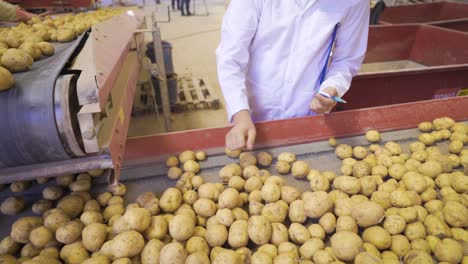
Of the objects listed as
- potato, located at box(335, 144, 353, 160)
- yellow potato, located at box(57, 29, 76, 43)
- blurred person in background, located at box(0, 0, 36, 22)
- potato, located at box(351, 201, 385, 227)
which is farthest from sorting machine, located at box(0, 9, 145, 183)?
blurred person in background, located at box(0, 0, 36, 22)

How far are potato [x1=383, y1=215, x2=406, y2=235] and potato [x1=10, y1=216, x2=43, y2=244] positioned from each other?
1404 mm

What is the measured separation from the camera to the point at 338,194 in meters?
1.30

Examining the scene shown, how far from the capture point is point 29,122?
→ 89 centimetres

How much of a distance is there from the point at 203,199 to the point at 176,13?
1247 cm

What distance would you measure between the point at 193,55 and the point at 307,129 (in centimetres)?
559

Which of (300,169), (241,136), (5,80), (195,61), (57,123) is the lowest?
(195,61)

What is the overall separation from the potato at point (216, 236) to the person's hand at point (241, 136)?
0.36 m

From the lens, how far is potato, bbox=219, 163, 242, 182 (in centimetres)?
140

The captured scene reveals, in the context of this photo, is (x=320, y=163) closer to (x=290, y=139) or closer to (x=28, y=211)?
(x=290, y=139)

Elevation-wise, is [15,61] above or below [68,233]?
above

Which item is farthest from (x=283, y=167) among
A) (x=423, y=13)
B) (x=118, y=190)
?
(x=423, y=13)

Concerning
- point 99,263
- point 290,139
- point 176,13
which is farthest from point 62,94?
point 176,13

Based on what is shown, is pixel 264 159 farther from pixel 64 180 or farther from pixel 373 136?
pixel 64 180

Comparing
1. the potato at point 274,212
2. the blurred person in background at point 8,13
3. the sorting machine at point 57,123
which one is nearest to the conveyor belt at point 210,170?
the potato at point 274,212
